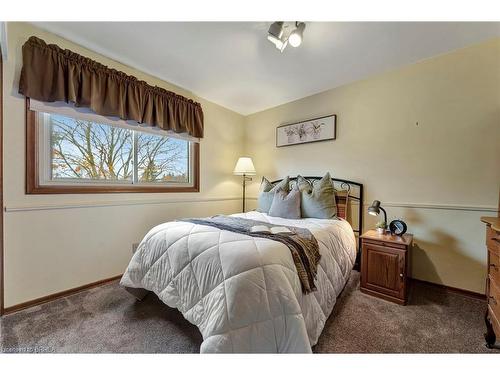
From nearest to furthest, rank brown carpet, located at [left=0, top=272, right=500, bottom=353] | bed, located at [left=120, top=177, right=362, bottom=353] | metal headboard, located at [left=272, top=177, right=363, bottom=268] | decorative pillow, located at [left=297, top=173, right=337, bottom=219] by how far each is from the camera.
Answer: bed, located at [left=120, top=177, right=362, bottom=353] < brown carpet, located at [left=0, top=272, right=500, bottom=353] < decorative pillow, located at [left=297, top=173, right=337, bottom=219] < metal headboard, located at [left=272, top=177, right=363, bottom=268]

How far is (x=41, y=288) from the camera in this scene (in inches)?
68.1

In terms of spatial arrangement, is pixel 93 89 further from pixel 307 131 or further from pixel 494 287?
pixel 494 287

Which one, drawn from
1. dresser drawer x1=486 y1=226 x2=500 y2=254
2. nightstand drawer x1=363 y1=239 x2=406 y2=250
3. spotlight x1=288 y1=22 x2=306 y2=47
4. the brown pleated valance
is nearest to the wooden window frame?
the brown pleated valance

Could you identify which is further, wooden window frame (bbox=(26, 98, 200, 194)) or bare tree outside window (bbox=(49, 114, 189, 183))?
bare tree outside window (bbox=(49, 114, 189, 183))

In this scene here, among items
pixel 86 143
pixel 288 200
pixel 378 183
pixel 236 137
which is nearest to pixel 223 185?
pixel 236 137

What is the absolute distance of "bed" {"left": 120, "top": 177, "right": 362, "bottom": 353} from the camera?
93 centimetres

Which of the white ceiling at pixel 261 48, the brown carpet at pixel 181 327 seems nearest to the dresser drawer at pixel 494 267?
the brown carpet at pixel 181 327

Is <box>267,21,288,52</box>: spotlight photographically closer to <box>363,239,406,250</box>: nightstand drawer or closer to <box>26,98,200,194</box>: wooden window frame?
<box>363,239,406,250</box>: nightstand drawer

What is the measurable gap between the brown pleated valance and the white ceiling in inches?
8.2

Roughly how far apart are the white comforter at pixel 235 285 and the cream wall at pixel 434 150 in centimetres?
127

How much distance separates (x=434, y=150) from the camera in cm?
202

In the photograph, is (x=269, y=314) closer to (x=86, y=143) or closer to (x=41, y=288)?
(x=41, y=288)

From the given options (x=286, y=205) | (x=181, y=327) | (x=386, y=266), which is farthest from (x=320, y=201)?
(x=181, y=327)

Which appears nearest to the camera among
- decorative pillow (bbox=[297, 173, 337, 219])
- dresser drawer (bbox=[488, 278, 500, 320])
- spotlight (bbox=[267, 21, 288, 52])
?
dresser drawer (bbox=[488, 278, 500, 320])
